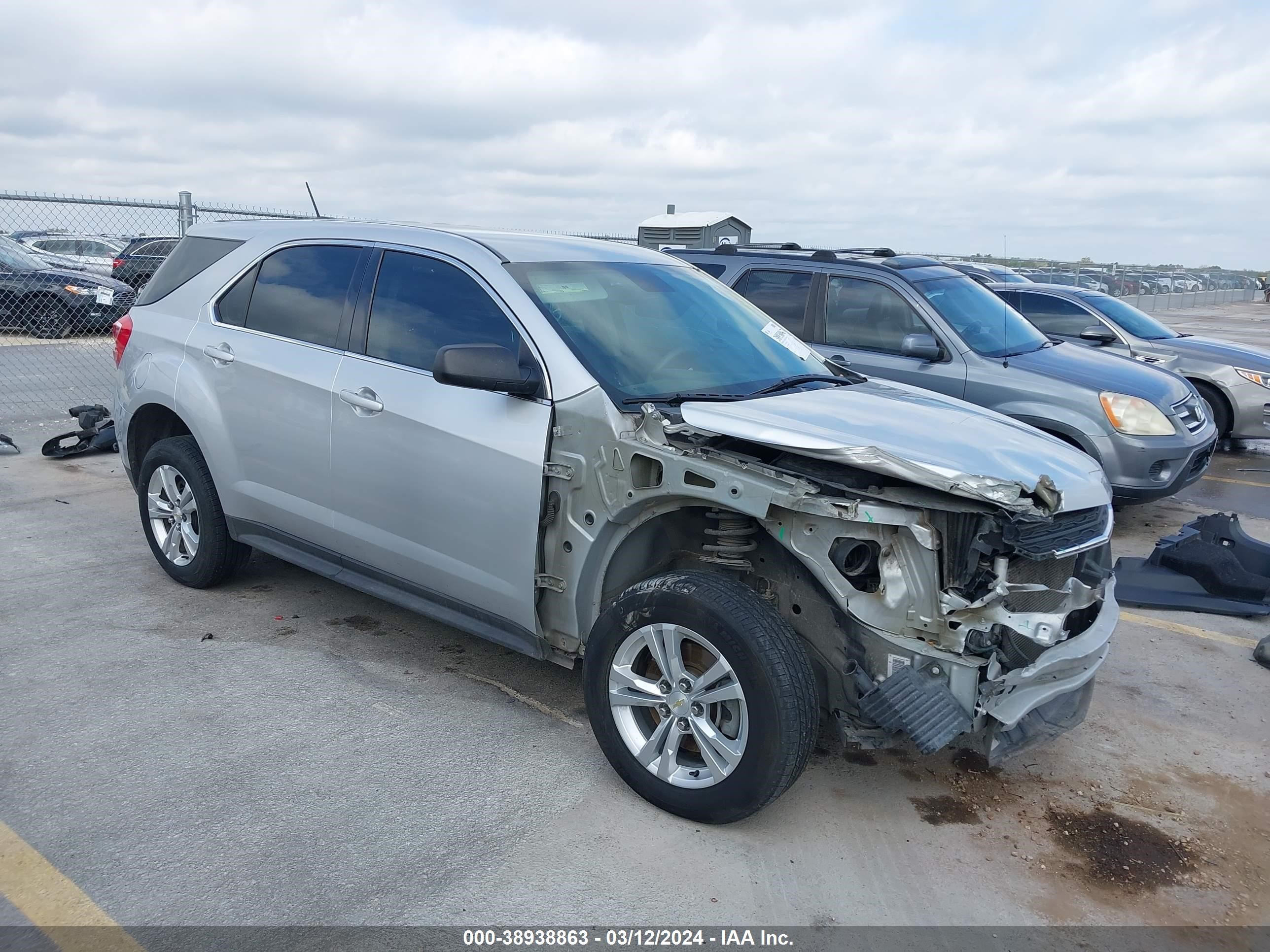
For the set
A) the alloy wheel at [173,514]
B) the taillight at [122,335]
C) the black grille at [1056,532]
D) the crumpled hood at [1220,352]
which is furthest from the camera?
the crumpled hood at [1220,352]

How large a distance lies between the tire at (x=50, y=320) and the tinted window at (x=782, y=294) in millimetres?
10956

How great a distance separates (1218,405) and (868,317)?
511 centimetres

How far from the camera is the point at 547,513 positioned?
365 centimetres

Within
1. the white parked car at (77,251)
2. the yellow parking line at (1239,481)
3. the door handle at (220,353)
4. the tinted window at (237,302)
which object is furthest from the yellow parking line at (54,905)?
the white parked car at (77,251)

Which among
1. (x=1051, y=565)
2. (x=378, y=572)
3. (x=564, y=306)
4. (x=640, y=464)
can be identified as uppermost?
(x=564, y=306)

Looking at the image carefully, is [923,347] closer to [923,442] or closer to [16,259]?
[923,442]

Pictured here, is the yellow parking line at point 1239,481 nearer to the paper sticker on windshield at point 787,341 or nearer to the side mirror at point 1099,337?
the side mirror at point 1099,337

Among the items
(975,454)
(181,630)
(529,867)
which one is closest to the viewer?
(529,867)

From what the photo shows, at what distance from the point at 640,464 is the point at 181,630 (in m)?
2.60

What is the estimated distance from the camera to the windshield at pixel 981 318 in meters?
7.10

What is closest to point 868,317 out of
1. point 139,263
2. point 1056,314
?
point 1056,314

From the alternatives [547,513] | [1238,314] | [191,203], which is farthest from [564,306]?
[1238,314]

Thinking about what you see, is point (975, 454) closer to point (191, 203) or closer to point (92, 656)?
point (92, 656)

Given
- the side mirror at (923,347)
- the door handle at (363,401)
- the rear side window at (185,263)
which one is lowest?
the door handle at (363,401)
